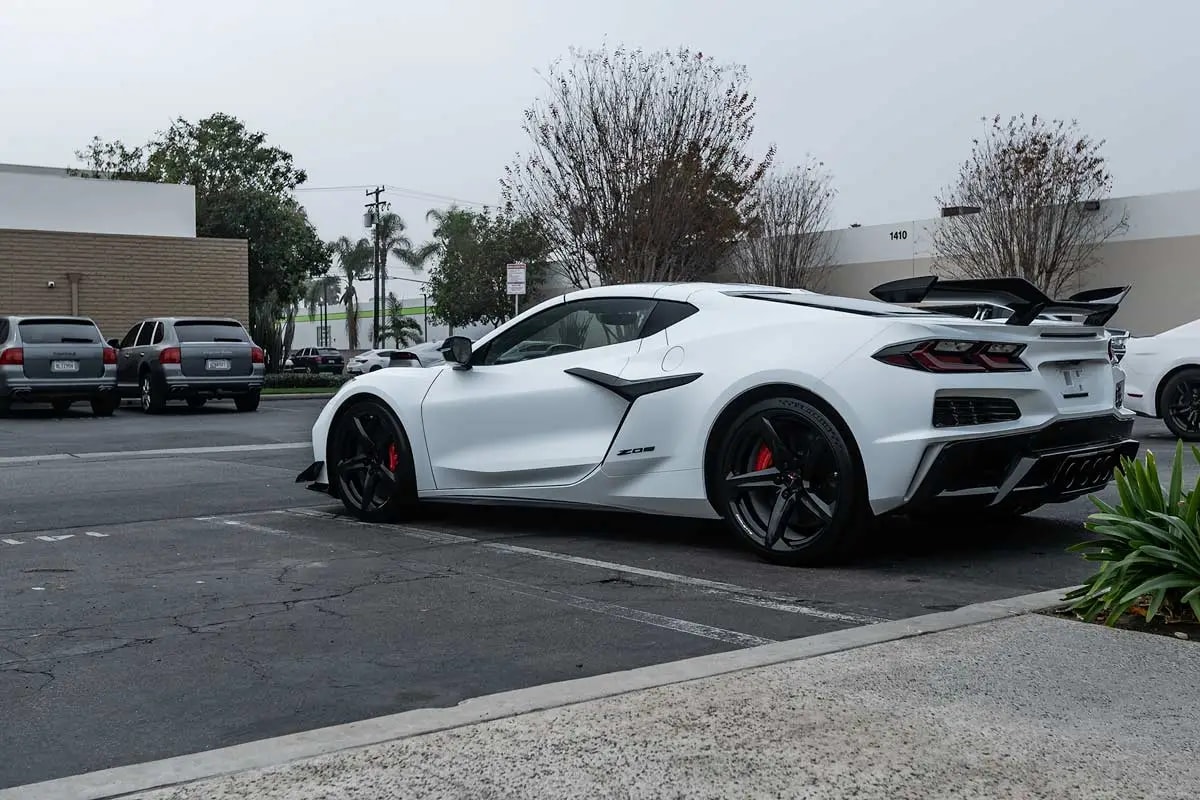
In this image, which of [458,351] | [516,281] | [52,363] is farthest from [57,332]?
[458,351]

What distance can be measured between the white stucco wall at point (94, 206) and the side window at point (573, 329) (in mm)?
30409

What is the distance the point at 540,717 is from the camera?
146 inches

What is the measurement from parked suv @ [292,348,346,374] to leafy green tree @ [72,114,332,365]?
2.40 m

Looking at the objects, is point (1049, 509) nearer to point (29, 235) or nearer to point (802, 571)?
point (802, 571)

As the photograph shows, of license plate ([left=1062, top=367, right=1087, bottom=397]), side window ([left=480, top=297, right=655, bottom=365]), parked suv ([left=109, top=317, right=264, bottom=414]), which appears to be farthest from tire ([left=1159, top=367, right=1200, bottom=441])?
parked suv ([left=109, top=317, right=264, bottom=414])

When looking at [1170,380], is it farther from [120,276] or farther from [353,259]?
[353,259]

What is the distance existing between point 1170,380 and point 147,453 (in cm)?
1088

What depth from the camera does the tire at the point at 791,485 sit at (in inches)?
241

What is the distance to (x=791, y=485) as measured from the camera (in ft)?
20.6

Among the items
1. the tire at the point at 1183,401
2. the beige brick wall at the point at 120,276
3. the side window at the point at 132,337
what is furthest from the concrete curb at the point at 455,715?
the beige brick wall at the point at 120,276

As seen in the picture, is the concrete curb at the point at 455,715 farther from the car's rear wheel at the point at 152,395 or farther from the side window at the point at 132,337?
the side window at the point at 132,337

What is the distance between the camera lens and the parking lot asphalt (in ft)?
13.4

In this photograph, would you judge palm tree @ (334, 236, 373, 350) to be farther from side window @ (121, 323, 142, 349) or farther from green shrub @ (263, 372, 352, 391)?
side window @ (121, 323, 142, 349)

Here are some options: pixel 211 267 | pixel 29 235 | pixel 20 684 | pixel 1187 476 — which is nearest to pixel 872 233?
pixel 211 267
